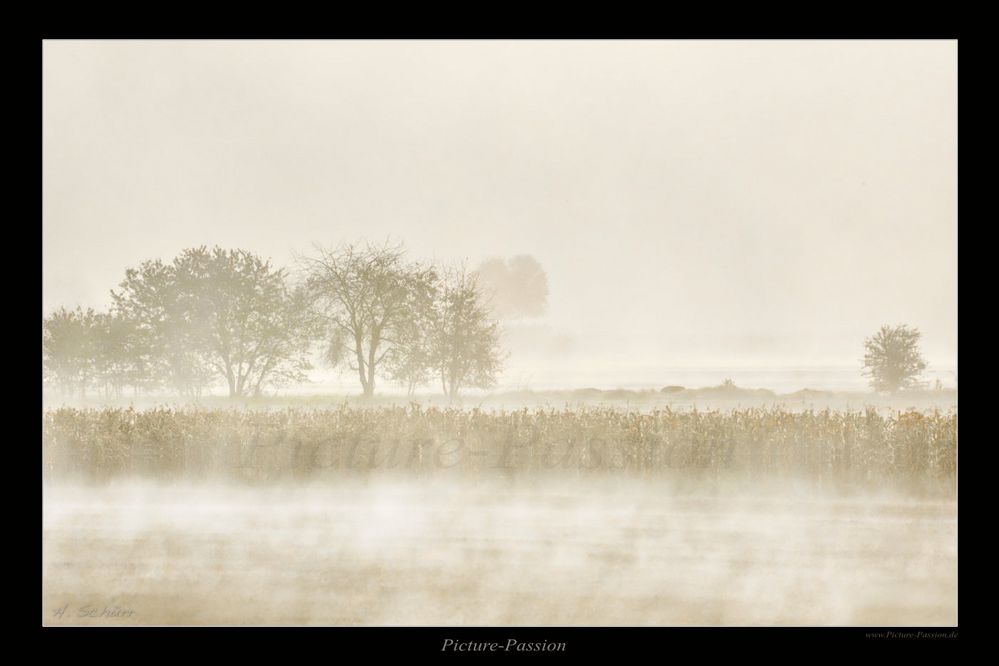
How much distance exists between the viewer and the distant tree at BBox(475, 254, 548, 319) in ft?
26.2

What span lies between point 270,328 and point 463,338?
102 inches

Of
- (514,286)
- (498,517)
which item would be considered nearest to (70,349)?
(514,286)

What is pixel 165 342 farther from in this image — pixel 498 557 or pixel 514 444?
pixel 498 557

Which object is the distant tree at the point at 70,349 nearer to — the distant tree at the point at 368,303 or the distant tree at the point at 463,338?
the distant tree at the point at 368,303

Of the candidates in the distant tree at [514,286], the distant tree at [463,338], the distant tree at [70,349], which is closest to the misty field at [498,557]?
the distant tree at [463,338]

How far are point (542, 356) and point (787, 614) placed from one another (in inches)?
141

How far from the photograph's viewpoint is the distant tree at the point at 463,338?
8.06 m

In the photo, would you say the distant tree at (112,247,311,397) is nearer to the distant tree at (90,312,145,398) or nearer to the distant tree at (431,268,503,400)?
the distant tree at (90,312,145,398)

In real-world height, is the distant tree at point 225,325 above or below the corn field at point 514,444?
above

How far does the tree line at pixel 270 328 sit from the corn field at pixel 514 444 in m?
0.60

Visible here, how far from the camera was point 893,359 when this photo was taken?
310 inches

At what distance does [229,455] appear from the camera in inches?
301
